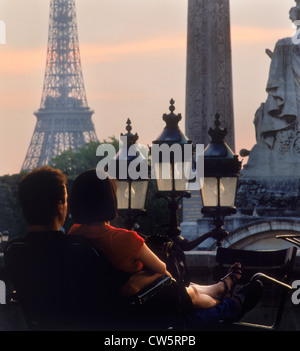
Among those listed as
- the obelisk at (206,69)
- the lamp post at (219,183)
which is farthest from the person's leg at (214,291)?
the obelisk at (206,69)

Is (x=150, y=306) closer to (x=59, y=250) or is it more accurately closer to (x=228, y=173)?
(x=59, y=250)

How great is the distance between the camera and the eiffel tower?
132625mm

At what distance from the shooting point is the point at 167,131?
14.1 m

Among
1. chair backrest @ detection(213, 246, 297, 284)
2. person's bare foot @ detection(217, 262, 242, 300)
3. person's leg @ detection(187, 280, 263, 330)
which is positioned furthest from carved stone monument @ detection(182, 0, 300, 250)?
person's leg @ detection(187, 280, 263, 330)

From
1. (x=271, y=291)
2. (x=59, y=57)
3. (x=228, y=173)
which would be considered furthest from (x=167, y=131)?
(x=59, y=57)

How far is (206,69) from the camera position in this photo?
163 ft

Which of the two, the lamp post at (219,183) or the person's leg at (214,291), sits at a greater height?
the lamp post at (219,183)

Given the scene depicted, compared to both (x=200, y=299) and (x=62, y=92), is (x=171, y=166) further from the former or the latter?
(x=62, y=92)

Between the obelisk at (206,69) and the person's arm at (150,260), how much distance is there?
40496 mm

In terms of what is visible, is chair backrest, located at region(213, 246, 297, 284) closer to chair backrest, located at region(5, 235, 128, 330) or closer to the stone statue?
chair backrest, located at region(5, 235, 128, 330)

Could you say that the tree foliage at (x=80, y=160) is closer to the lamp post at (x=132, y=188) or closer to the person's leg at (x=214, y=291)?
the lamp post at (x=132, y=188)

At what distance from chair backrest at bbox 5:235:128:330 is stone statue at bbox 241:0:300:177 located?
19665 millimetres

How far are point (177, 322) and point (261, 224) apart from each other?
649 inches

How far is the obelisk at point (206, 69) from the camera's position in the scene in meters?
48.9
